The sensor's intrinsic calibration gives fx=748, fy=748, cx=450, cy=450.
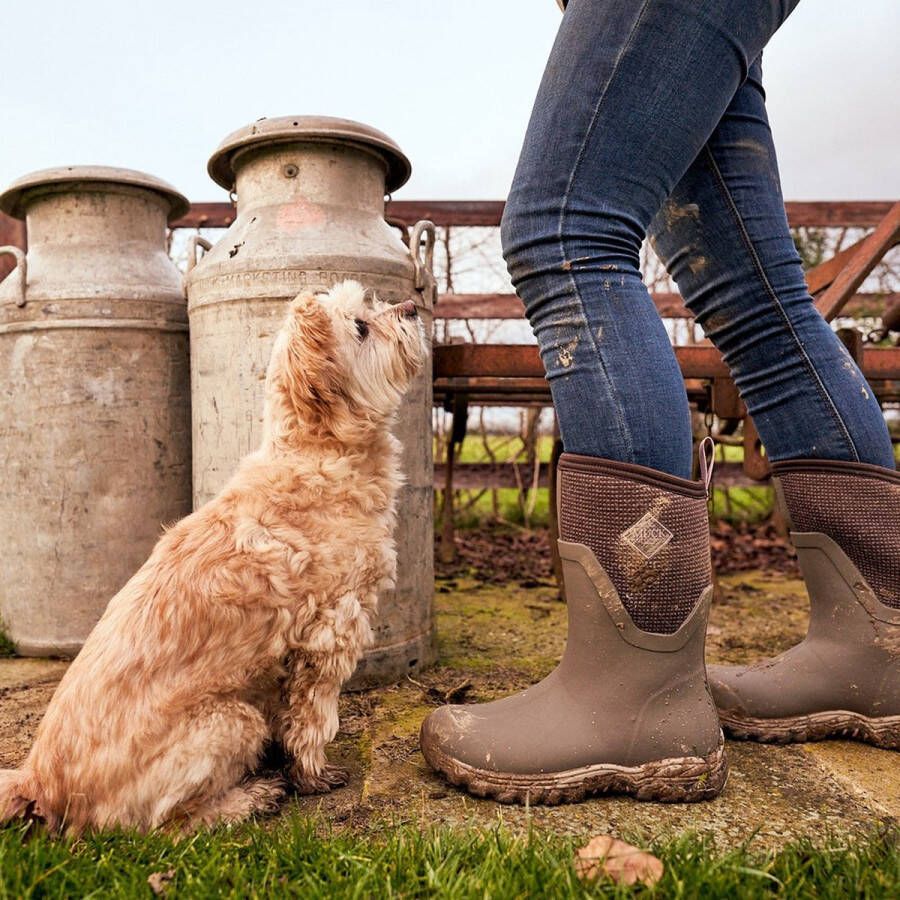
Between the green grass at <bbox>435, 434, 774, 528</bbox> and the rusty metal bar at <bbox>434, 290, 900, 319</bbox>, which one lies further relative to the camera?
the green grass at <bbox>435, 434, 774, 528</bbox>

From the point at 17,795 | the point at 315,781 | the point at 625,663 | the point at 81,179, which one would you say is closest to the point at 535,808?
the point at 625,663

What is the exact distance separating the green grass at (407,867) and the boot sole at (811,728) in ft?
1.91

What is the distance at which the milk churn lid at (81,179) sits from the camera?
312 cm

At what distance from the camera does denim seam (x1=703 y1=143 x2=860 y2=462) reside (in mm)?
1822

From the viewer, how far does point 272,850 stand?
1324 mm

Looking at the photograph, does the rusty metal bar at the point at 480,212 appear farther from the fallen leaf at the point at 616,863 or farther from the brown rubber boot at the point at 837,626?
the fallen leaf at the point at 616,863

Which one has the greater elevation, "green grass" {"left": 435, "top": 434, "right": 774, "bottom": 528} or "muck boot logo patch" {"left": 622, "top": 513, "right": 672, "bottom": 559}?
"muck boot logo patch" {"left": 622, "top": 513, "right": 672, "bottom": 559}

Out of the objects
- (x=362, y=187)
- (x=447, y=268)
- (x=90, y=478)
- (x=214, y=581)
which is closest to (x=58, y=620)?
(x=90, y=478)

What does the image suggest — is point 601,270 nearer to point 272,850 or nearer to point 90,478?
point 272,850

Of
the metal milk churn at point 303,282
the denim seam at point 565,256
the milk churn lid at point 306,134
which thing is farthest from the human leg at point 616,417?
the milk churn lid at point 306,134

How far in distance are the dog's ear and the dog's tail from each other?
104 cm

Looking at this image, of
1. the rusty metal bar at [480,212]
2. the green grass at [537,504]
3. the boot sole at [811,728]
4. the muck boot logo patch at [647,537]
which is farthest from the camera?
the green grass at [537,504]

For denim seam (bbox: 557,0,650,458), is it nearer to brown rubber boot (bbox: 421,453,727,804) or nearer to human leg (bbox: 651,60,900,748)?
brown rubber boot (bbox: 421,453,727,804)

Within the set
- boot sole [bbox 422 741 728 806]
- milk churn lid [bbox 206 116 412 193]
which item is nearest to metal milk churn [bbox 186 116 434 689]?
milk churn lid [bbox 206 116 412 193]
